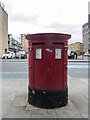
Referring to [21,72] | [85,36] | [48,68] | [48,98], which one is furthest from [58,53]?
[85,36]

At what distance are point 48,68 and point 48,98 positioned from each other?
2.68 ft

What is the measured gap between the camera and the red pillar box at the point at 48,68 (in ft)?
11.5

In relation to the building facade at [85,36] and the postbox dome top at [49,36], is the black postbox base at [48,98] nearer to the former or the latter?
the postbox dome top at [49,36]

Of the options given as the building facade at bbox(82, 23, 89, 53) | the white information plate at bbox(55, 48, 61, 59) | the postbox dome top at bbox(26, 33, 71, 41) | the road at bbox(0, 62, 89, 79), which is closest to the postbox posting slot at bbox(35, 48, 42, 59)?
the postbox dome top at bbox(26, 33, 71, 41)

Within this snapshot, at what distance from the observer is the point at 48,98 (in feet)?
11.6

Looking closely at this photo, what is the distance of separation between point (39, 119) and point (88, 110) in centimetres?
143

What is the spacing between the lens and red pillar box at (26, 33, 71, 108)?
351 centimetres

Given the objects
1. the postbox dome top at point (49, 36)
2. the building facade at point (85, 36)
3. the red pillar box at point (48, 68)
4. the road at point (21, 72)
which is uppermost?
the building facade at point (85, 36)

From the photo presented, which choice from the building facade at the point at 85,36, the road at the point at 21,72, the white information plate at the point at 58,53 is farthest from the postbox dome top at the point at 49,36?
the building facade at the point at 85,36

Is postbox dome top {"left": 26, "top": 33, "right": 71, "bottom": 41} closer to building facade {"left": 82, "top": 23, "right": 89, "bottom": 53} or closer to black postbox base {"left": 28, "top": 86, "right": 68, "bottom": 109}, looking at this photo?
black postbox base {"left": 28, "top": 86, "right": 68, "bottom": 109}

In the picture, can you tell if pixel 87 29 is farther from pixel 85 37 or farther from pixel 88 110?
pixel 88 110

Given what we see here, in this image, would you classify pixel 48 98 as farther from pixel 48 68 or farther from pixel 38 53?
pixel 38 53

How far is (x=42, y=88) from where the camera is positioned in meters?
3.59

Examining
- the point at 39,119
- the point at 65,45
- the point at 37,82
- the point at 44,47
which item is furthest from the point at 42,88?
the point at 65,45
